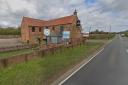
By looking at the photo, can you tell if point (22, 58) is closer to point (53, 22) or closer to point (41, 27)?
point (41, 27)

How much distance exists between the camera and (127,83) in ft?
29.4

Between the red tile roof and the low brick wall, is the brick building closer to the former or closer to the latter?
the red tile roof

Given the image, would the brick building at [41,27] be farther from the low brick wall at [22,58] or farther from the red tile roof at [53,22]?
the low brick wall at [22,58]

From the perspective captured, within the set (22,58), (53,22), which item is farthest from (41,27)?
(22,58)

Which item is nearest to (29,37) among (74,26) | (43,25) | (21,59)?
(43,25)

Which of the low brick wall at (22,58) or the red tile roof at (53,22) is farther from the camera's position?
the red tile roof at (53,22)

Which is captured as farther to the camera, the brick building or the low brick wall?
the brick building

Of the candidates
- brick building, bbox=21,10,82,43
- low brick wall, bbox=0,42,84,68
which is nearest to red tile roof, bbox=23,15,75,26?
brick building, bbox=21,10,82,43

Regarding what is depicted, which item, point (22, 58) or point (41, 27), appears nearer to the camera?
point (22, 58)

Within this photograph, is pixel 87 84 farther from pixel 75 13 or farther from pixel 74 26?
pixel 75 13

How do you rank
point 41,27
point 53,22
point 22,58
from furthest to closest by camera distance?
point 53,22
point 41,27
point 22,58

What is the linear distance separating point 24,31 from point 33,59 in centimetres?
4892

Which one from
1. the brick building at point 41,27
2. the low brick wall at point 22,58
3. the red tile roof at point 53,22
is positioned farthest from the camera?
the red tile roof at point 53,22

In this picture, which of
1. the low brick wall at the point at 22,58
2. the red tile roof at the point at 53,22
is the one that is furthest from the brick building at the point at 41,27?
the low brick wall at the point at 22,58
